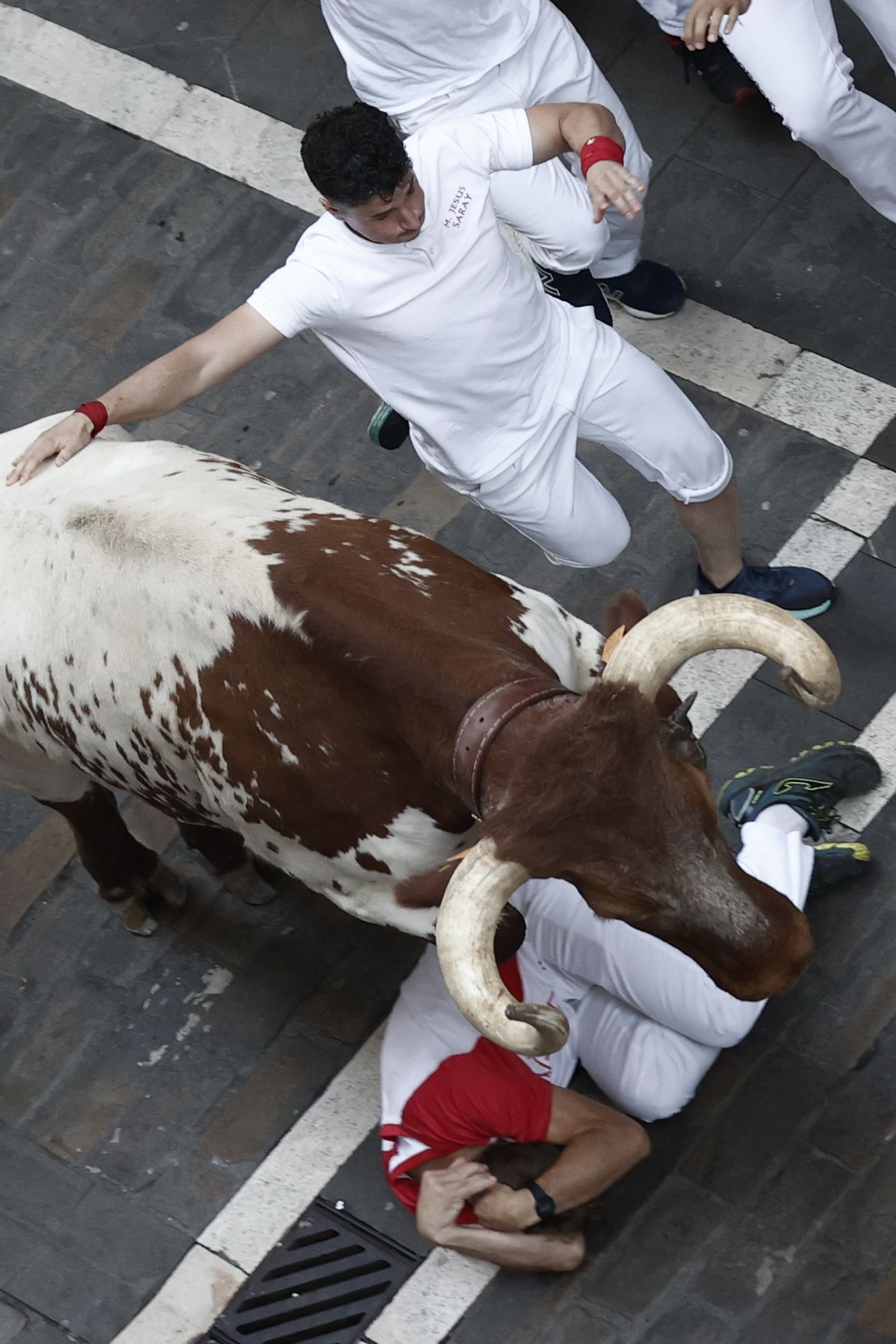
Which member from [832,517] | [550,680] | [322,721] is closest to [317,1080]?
[322,721]

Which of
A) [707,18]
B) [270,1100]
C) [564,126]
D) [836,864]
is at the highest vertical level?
[707,18]

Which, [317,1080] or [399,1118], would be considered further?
[317,1080]

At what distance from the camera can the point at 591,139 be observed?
14.3 feet

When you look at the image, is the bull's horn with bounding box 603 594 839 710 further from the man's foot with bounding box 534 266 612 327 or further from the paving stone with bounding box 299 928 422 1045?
the man's foot with bounding box 534 266 612 327

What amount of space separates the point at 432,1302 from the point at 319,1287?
1.15 ft

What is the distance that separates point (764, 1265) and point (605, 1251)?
451 mm

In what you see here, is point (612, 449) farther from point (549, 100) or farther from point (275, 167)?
point (275, 167)

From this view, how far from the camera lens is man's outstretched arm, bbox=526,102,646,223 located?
4.24 metres

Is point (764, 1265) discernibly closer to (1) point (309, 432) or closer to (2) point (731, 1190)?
(2) point (731, 1190)

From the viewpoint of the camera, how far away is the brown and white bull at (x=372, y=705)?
3066mm

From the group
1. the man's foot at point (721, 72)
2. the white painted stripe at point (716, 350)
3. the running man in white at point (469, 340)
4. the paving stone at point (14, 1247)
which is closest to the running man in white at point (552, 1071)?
the running man in white at point (469, 340)

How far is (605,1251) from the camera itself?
15.0ft

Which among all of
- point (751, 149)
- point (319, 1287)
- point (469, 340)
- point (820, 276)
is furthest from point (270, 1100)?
point (751, 149)

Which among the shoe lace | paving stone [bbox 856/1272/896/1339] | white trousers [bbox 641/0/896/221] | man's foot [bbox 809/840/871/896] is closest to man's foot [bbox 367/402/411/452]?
white trousers [bbox 641/0/896/221]
